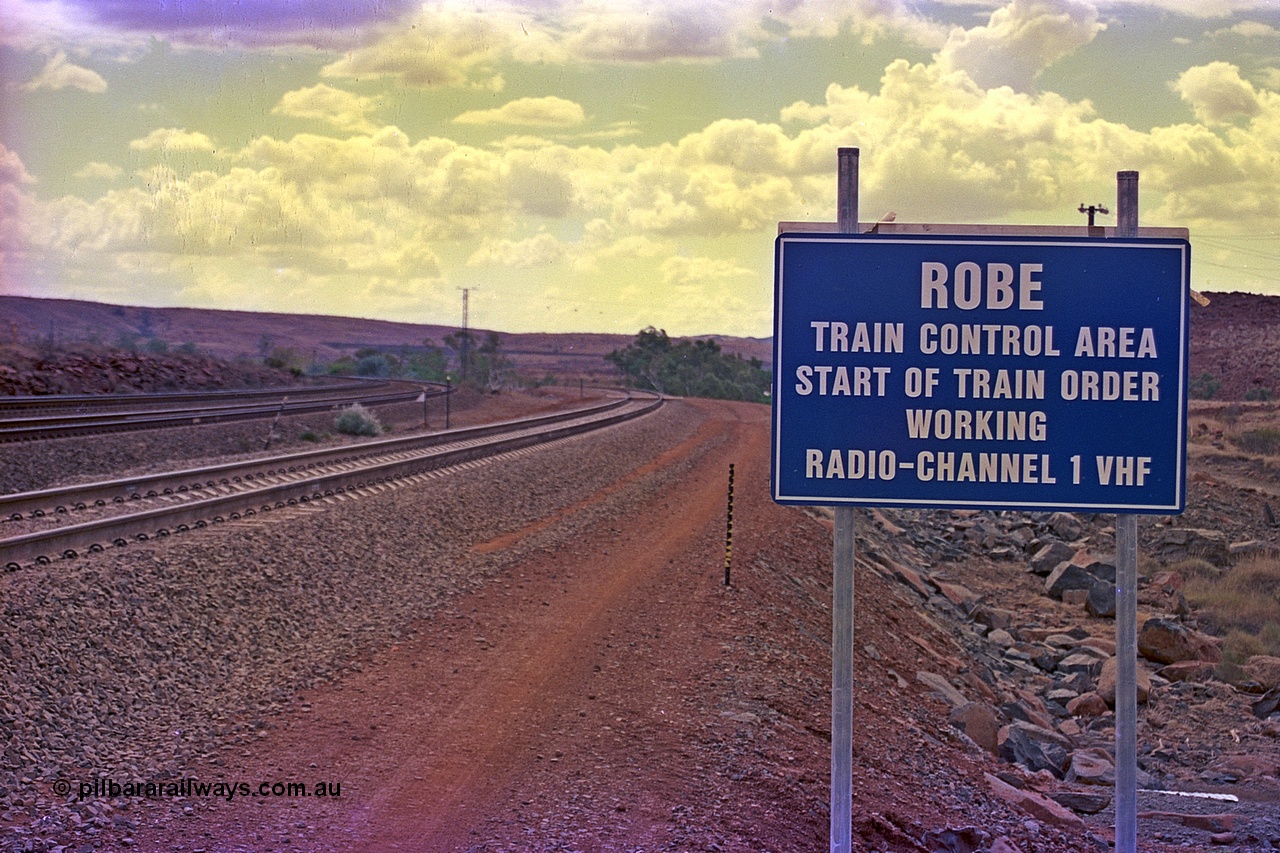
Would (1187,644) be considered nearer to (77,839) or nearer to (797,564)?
(797,564)

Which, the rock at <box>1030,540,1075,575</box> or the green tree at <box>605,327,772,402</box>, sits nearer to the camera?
the rock at <box>1030,540,1075,575</box>

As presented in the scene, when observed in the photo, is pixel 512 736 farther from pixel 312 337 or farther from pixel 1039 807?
pixel 312 337

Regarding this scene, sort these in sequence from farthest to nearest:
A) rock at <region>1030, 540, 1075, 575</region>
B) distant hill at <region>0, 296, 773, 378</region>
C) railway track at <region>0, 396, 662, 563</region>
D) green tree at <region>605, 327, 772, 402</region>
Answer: distant hill at <region>0, 296, 773, 378</region> < green tree at <region>605, 327, 772, 402</region> < rock at <region>1030, 540, 1075, 575</region> < railway track at <region>0, 396, 662, 563</region>

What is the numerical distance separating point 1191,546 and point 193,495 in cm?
1938

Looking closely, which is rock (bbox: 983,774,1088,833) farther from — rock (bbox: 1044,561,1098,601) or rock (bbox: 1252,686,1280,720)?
rock (bbox: 1044,561,1098,601)

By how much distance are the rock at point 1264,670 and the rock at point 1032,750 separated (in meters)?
4.97

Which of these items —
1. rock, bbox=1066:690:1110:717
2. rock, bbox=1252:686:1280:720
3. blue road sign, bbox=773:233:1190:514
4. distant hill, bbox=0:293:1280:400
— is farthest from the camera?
distant hill, bbox=0:293:1280:400

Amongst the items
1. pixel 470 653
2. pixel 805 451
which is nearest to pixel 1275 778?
pixel 470 653

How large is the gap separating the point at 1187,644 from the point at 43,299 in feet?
557

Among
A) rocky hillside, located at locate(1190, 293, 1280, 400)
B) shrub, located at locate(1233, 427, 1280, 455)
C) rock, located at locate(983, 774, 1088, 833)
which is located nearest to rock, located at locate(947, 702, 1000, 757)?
rock, located at locate(983, 774, 1088, 833)

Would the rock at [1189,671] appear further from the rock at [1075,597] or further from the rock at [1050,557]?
the rock at [1050,557]

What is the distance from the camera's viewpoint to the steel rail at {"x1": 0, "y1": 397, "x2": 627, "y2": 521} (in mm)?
16484

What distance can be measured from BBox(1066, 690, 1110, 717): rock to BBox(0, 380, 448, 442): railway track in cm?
2136

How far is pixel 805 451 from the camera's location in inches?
229
